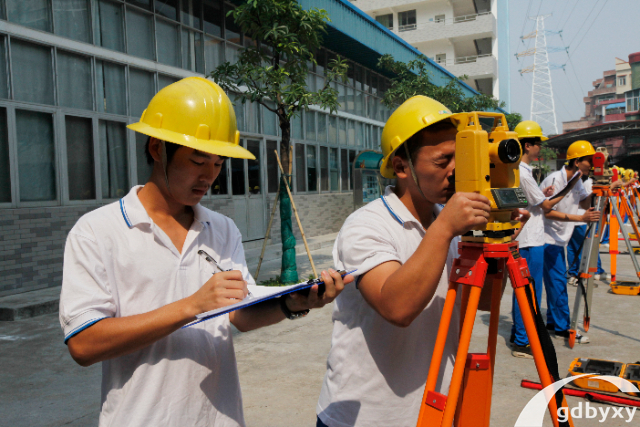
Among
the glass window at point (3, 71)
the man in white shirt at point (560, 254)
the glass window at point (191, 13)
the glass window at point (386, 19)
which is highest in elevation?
the glass window at point (386, 19)

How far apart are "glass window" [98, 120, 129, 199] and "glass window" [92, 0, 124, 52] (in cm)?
132

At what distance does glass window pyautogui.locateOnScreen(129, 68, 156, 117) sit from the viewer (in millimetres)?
8992

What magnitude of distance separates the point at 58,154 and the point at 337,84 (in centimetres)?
983

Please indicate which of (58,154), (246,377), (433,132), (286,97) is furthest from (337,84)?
(433,132)

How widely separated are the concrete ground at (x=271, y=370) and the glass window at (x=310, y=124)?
8.96 m

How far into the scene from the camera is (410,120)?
1667mm

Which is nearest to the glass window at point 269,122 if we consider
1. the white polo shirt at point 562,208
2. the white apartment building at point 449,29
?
the white polo shirt at point 562,208

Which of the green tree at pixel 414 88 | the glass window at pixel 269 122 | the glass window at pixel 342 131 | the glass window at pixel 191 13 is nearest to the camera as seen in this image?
the glass window at pixel 191 13

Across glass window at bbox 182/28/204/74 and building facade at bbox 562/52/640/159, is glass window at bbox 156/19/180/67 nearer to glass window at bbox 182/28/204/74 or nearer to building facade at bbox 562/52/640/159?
glass window at bbox 182/28/204/74

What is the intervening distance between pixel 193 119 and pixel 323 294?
0.65 meters

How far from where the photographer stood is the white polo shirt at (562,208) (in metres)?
4.98

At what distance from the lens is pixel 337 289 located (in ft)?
4.69

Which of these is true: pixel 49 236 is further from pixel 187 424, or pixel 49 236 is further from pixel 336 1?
pixel 336 1

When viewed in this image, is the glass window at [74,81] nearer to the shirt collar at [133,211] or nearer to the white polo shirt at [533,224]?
the white polo shirt at [533,224]
